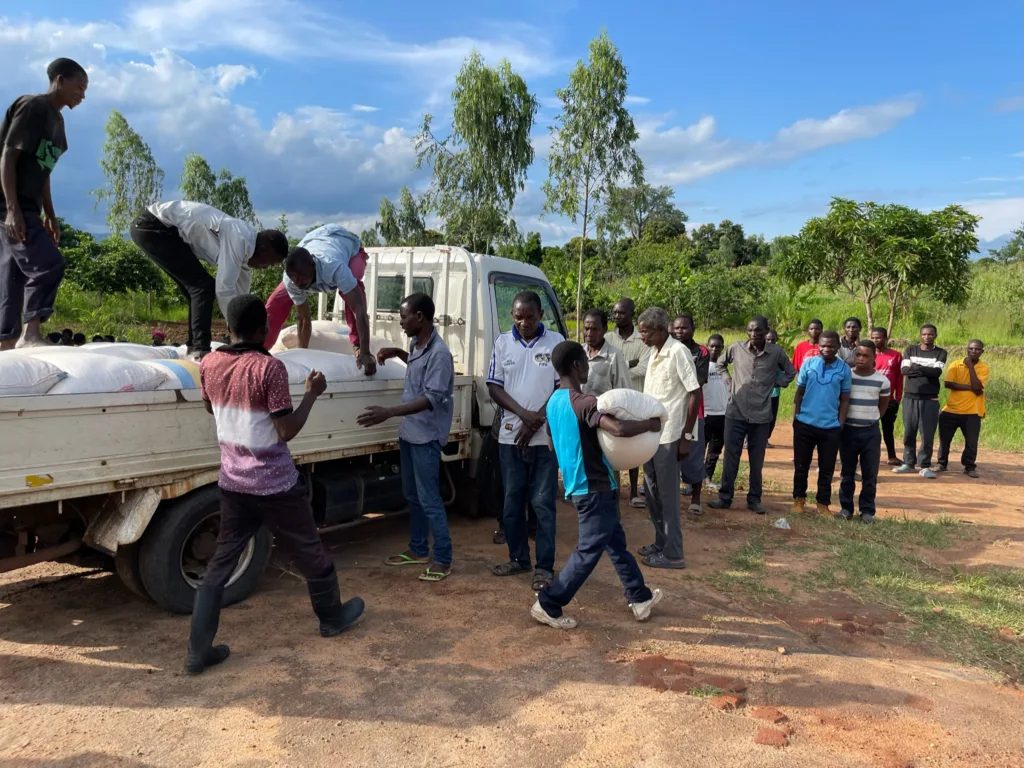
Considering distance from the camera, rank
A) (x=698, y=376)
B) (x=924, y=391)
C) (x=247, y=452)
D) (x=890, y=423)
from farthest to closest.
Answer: (x=890, y=423)
(x=924, y=391)
(x=698, y=376)
(x=247, y=452)

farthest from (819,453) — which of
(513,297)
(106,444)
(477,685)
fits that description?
(106,444)

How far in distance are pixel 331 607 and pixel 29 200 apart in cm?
273

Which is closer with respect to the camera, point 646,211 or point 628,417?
point 628,417

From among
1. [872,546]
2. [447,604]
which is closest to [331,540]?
[447,604]

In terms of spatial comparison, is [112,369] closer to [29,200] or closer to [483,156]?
[29,200]

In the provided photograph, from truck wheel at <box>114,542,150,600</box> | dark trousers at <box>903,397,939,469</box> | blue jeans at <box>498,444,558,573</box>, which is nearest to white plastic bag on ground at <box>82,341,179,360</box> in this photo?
truck wheel at <box>114,542,150,600</box>

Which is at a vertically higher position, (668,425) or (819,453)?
(668,425)

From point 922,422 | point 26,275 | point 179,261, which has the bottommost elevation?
point 922,422

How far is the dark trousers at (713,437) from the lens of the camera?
7.42 m

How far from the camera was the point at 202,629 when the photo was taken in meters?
3.25

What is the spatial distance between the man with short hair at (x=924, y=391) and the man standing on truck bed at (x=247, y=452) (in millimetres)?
7890

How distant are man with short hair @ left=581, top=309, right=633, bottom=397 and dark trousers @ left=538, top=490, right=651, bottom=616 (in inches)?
57.9

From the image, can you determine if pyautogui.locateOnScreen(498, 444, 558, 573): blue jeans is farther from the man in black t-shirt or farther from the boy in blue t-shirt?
the man in black t-shirt

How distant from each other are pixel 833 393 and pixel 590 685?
4.01 m
